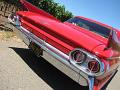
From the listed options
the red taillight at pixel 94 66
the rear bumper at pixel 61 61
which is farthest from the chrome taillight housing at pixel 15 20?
the red taillight at pixel 94 66

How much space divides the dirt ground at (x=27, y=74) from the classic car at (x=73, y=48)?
0.54 metres

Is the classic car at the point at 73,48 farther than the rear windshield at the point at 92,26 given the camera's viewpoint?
No

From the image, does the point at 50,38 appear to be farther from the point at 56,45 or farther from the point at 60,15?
the point at 60,15

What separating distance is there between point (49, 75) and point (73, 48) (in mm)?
1421

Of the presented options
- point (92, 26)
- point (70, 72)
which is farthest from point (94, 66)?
point (92, 26)

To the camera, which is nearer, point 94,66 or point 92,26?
point 94,66

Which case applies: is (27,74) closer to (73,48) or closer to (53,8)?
(73,48)

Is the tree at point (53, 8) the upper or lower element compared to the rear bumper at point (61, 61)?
lower

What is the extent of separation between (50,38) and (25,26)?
108cm

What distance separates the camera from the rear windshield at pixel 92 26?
5946 mm

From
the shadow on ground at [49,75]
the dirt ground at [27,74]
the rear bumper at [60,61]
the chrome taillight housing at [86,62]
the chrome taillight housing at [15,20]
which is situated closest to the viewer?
the chrome taillight housing at [86,62]

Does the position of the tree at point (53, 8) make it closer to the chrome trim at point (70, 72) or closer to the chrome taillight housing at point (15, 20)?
the chrome taillight housing at point (15, 20)

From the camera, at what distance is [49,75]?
539cm

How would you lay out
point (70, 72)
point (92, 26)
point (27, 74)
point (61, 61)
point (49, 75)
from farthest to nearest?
1. point (92, 26)
2. point (49, 75)
3. point (27, 74)
4. point (61, 61)
5. point (70, 72)
